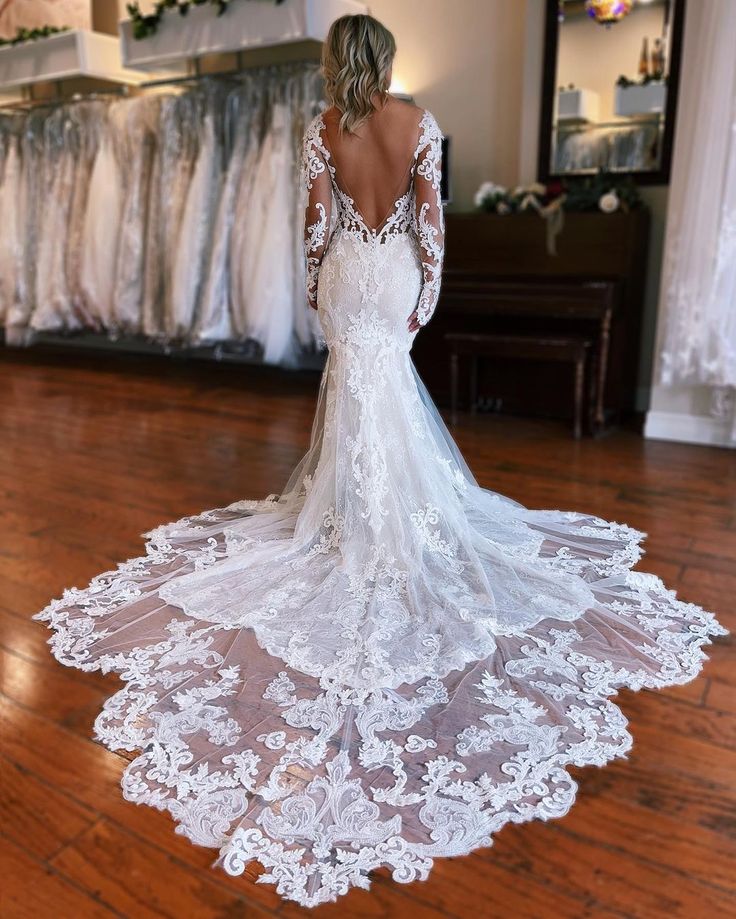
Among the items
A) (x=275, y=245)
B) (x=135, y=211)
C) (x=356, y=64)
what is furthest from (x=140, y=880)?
(x=135, y=211)

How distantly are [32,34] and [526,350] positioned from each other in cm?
517

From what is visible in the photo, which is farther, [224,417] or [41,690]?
[224,417]

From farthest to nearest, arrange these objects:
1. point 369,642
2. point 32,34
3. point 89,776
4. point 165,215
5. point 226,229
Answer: point 32,34 → point 165,215 → point 226,229 → point 369,642 → point 89,776

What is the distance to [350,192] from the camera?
258cm

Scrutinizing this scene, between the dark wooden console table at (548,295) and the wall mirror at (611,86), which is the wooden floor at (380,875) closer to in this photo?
the dark wooden console table at (548,295)

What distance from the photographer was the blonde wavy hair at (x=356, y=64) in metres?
2.35

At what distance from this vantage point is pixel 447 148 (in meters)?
5.54

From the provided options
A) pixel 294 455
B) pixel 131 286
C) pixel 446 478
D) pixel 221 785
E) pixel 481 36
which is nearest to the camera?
pixel 221 785

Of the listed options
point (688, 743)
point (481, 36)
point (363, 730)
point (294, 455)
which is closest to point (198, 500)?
point (294, 455)

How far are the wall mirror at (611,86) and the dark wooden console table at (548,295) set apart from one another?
21.1 inches

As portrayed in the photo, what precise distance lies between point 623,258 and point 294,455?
7.31 feet

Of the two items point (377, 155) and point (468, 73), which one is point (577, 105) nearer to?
point (468, 73)

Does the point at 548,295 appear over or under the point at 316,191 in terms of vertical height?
under

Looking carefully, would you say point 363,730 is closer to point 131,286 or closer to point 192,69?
point 131,286
